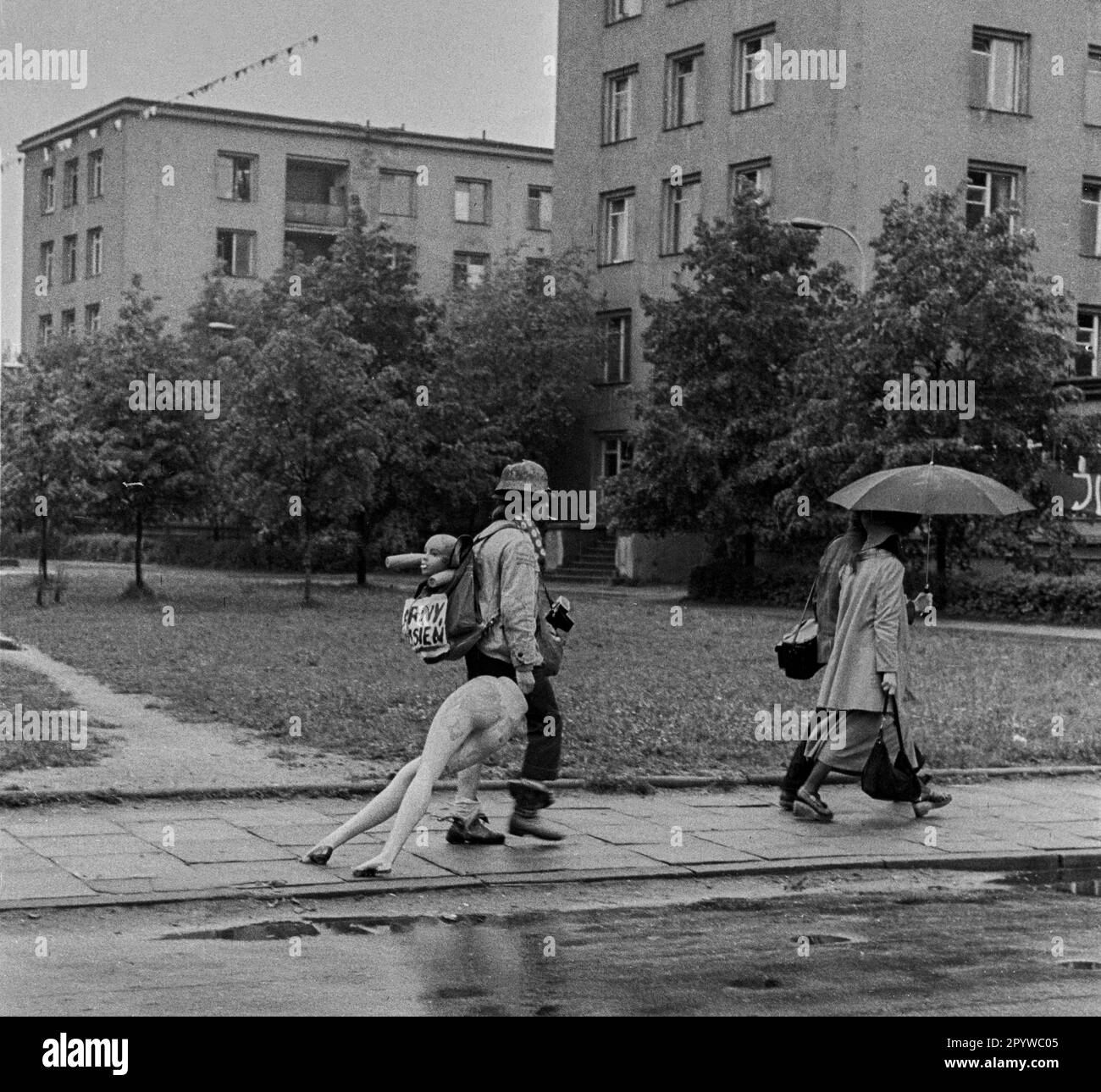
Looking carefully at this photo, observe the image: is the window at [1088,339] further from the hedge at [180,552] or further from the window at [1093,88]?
the hedge at [180,552]

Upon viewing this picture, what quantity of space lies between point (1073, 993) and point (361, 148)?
66101 mm

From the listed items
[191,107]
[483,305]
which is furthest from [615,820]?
[191,107]

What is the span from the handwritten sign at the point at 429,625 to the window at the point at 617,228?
130ft

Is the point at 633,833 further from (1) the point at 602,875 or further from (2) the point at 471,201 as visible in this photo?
(2) the point at 471,201

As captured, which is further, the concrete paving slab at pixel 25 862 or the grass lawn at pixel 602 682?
the grass lawn at pixel 602 682

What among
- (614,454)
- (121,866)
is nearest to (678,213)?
(614,454)

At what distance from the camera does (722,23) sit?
4453 cm

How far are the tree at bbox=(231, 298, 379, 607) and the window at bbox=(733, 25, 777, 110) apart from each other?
15573 millimetres

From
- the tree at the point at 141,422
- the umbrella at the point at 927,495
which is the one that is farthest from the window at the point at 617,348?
the umbrella at the point at 927,495

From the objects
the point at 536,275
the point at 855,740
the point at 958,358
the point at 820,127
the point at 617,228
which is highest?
the point at 820,127

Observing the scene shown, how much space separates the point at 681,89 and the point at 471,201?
26225mm

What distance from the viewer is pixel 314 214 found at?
229 feet

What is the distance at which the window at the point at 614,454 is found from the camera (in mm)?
49000

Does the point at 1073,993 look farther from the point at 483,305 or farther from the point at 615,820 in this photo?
the point at 483,305
